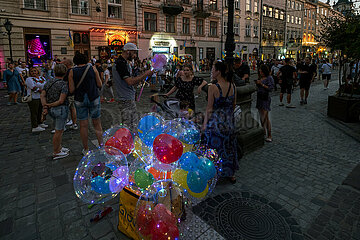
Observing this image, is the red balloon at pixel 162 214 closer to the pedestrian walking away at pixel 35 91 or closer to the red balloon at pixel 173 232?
the red balloon at pixel 173 232

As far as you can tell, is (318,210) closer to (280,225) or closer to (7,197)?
(280,225)

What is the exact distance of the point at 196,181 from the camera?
2219 millimetres

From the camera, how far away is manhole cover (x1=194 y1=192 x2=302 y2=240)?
2.52 m

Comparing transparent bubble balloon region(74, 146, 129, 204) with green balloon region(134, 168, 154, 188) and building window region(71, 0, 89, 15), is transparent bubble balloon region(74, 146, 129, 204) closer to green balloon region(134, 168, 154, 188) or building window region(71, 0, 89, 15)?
green balloon region(134, 168, 154, 188)

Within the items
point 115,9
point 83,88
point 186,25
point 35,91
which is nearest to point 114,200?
point 83,88

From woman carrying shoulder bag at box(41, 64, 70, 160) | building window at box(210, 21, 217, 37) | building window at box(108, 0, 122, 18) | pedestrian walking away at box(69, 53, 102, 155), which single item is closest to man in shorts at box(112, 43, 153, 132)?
pedestrian walking away at box(69, 53, 102, 155)

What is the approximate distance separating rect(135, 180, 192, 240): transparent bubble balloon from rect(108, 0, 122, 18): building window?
23294 millimetres

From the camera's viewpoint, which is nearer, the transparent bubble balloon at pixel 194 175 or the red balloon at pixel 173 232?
the red balloon at pixel 173 232

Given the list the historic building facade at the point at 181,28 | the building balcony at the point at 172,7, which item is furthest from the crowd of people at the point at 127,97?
the building balcony at the point at 172,7

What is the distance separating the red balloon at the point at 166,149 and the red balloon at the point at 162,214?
46 cm

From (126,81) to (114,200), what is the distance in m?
2.08

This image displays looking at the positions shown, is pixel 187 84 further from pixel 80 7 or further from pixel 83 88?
pixel 80 7

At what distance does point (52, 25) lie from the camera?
735 inches

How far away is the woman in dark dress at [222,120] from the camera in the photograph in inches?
130
